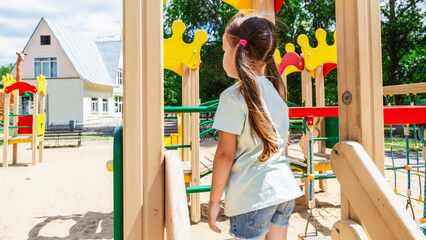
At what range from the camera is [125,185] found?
3.44ft

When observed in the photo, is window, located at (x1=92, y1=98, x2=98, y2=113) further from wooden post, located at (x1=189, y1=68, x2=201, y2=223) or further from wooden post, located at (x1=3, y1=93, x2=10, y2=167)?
wooden post, located at (x1=189, y1=68, x2=201, y2=223)

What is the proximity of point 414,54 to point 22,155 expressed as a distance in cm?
1877

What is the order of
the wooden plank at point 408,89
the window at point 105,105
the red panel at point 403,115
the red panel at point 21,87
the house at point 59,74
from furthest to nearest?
the window at point 105,105
the house at point 59,74
the red panel at point 21,87
the wooden plank at point 408,89
the red panel at point 403,115

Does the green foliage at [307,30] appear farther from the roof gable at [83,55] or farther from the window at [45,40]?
the window at [45,40]

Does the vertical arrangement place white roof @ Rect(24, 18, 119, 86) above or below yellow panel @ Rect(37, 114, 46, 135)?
above

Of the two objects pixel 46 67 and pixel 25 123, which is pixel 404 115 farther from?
pixel 46 67

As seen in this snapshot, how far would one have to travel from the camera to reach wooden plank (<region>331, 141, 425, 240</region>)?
882mm

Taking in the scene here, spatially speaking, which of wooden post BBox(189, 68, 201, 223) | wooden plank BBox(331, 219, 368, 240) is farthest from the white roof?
wooden plank BBox(331, 219, 368, 240)

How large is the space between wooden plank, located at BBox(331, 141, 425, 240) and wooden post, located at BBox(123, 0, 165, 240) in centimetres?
68

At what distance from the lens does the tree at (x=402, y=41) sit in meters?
13.7

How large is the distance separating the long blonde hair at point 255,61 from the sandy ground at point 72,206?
233 cm

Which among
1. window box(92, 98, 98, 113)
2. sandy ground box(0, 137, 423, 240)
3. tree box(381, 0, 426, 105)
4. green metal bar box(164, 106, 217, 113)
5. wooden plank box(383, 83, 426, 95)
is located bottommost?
sandy ground box(0, 137, 423, 240)

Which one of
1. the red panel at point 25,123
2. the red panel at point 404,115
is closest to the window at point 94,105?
the red panel at point 25,123

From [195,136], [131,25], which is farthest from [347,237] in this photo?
[195,136]
